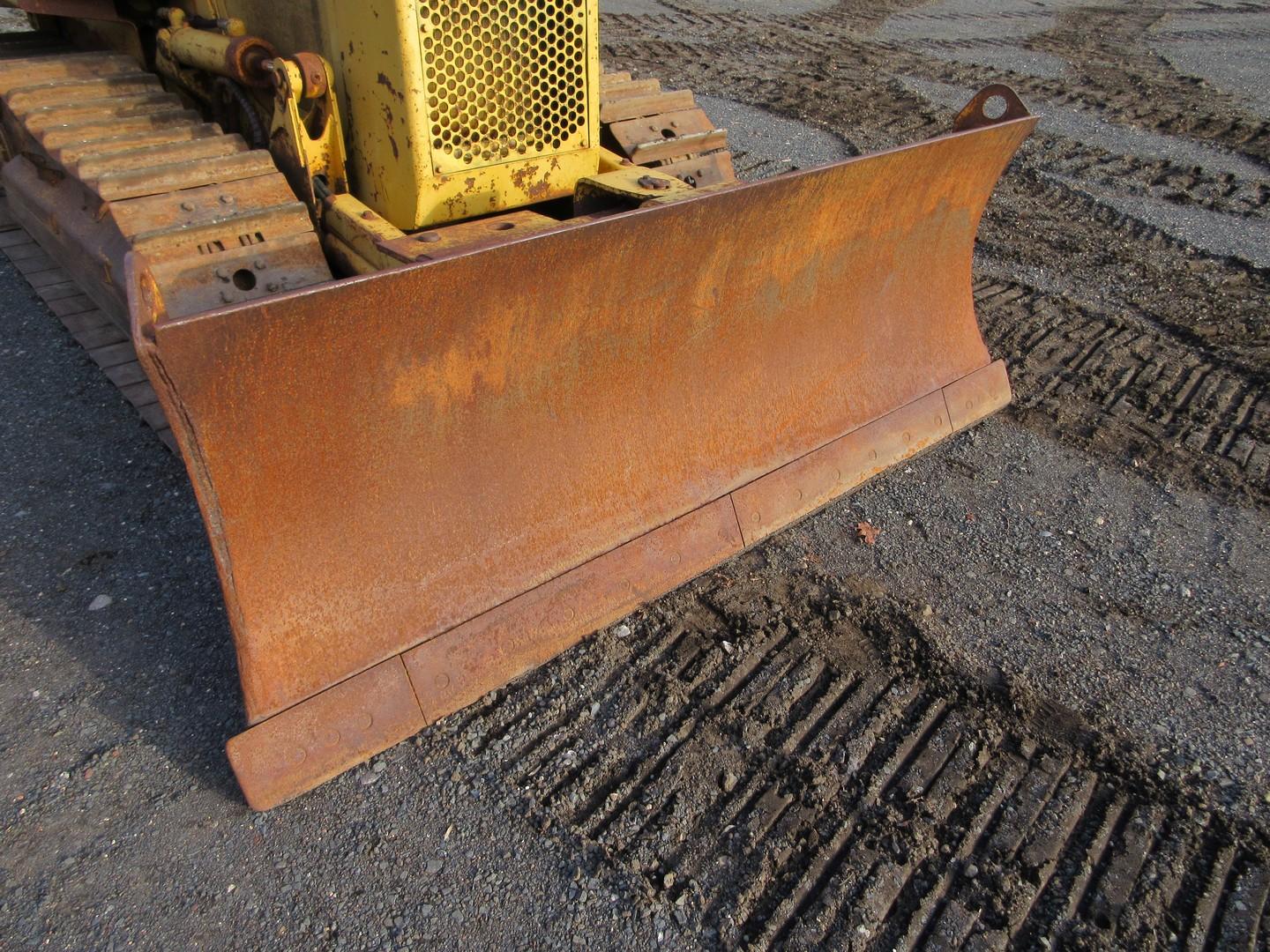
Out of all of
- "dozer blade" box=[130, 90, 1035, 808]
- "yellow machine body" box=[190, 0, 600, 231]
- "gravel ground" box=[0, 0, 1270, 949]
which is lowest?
"gravel ground" box=[0, 0, 1270, 949]

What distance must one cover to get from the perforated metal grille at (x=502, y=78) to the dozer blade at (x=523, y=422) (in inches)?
19.9

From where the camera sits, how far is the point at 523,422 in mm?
2574

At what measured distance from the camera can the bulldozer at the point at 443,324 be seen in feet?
7.06

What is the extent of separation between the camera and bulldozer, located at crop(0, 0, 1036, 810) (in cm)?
215

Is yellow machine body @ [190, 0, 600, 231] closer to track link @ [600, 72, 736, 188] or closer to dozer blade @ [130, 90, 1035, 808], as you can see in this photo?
Result: dozer blade @ [130, 90, 1035, 808]

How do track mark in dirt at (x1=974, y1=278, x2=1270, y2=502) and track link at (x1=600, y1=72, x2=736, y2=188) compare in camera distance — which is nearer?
track link at (x1=600, y1=72, x2=736, y2=188)

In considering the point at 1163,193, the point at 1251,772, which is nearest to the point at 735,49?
the point at 1163,193

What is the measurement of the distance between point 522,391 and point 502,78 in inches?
34.4

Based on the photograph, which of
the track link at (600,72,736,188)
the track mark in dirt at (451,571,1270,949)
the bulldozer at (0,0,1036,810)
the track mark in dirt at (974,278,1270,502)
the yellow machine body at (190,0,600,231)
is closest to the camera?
the track mark in dirt at (451,571,1270,949)

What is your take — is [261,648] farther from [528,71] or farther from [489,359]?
[528,71]

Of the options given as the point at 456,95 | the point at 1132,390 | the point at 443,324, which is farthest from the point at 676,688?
the point at 1132,390

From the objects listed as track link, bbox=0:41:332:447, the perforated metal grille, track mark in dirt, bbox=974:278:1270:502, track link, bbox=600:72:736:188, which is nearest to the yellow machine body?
the perforated metal grille

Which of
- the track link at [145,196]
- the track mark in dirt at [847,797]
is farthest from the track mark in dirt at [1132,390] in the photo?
the track link at [145,196]

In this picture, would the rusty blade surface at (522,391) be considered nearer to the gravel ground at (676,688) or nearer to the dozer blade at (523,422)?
the dozer blade at (523,422)
